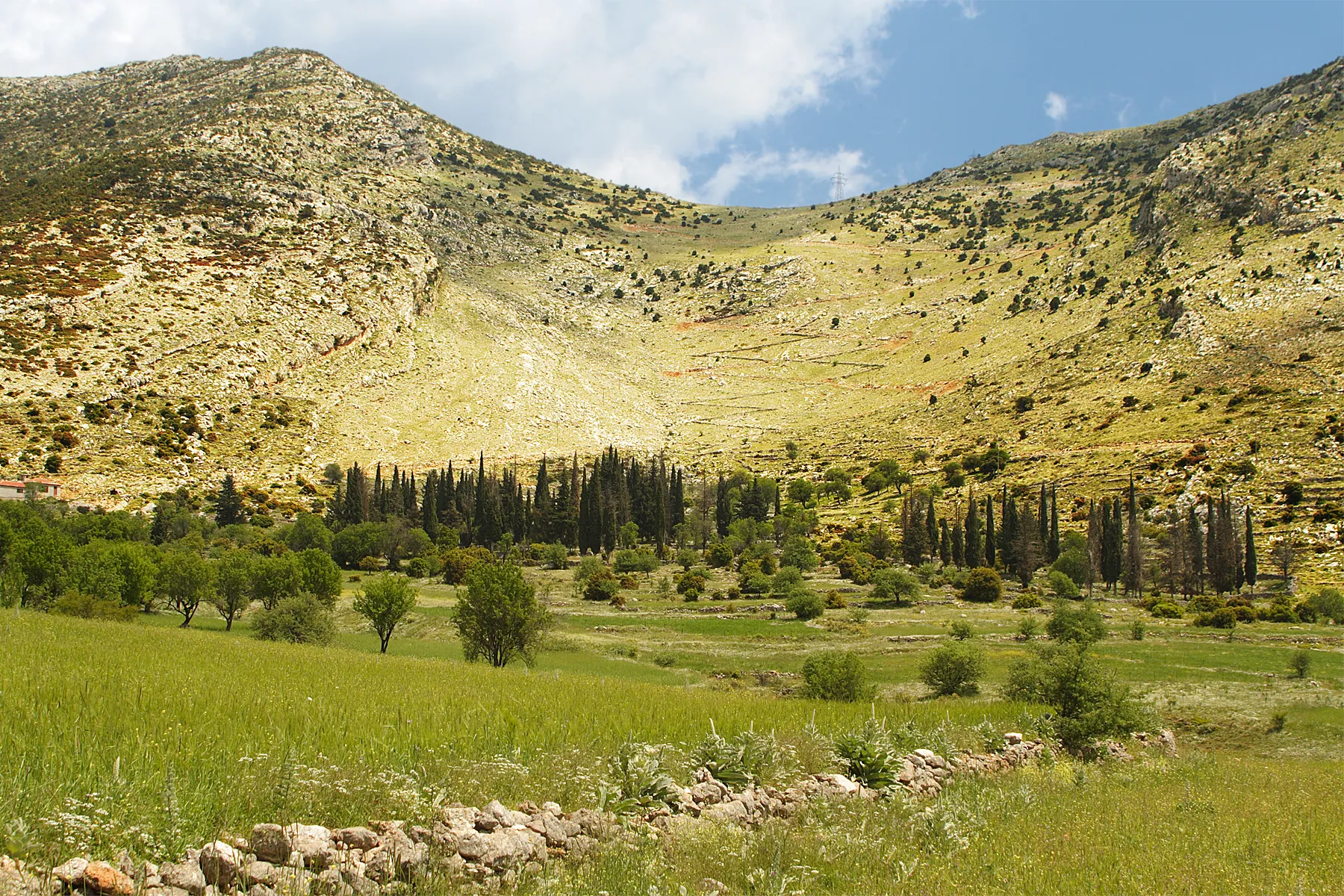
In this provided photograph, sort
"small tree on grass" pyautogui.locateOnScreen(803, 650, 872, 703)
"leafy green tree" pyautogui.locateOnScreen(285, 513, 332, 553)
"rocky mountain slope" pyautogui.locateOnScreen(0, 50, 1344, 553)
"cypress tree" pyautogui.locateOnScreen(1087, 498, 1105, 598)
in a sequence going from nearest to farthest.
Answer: "small tree on grass" pyautogui.locateOnScreen(803, 650, 872, 703)
"cypress tree" pyautogui.locateOnScreen(1087, 498, 1105, 598)
"leafy green tree" pyautogui.locateOnScreen(285, 513, 332, 553)
"rocky mountain slope" pyautogui.locateOnScreen(0, 50, 1344, 553)

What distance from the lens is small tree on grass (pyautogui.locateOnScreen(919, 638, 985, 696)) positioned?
1196 inches

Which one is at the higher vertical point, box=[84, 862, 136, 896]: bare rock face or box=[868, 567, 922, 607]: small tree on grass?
box=[84, 862, 136, 896]: bare rock face

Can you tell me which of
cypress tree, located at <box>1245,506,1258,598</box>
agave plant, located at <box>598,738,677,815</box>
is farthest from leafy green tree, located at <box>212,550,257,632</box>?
cypress tree, located at <box>1245,506,1258,598</box>

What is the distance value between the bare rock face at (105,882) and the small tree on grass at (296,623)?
3443 cm

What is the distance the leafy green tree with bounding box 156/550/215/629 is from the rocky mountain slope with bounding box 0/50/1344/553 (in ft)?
133

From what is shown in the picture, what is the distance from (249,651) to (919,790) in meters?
19.1

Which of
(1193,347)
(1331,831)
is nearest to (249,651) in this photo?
(1331,831)

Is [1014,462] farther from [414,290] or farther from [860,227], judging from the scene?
[860,227]

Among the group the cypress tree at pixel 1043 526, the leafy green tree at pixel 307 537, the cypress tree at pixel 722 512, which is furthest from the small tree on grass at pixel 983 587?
the leafy green tree at pixel 307 537

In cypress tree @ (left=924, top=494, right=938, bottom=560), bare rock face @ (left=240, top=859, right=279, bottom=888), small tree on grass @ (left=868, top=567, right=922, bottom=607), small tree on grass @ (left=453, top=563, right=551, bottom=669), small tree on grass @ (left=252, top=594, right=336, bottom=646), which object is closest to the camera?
bare rock face @ (left=240, top=859, right=279, bottom=888)

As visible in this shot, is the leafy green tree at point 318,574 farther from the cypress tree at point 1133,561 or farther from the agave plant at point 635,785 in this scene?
the cypress tree at point 1133,561

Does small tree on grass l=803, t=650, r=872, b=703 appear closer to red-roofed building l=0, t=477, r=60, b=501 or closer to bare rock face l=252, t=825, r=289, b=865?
bare rock face l=252, t=825, r=289, b=865

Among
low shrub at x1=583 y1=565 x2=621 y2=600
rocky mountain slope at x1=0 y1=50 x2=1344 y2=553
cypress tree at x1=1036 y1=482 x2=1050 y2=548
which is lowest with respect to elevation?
low shrub at x1=583 y1=565 x2=621 y2=600

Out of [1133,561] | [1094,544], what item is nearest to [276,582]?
[1094,544]
